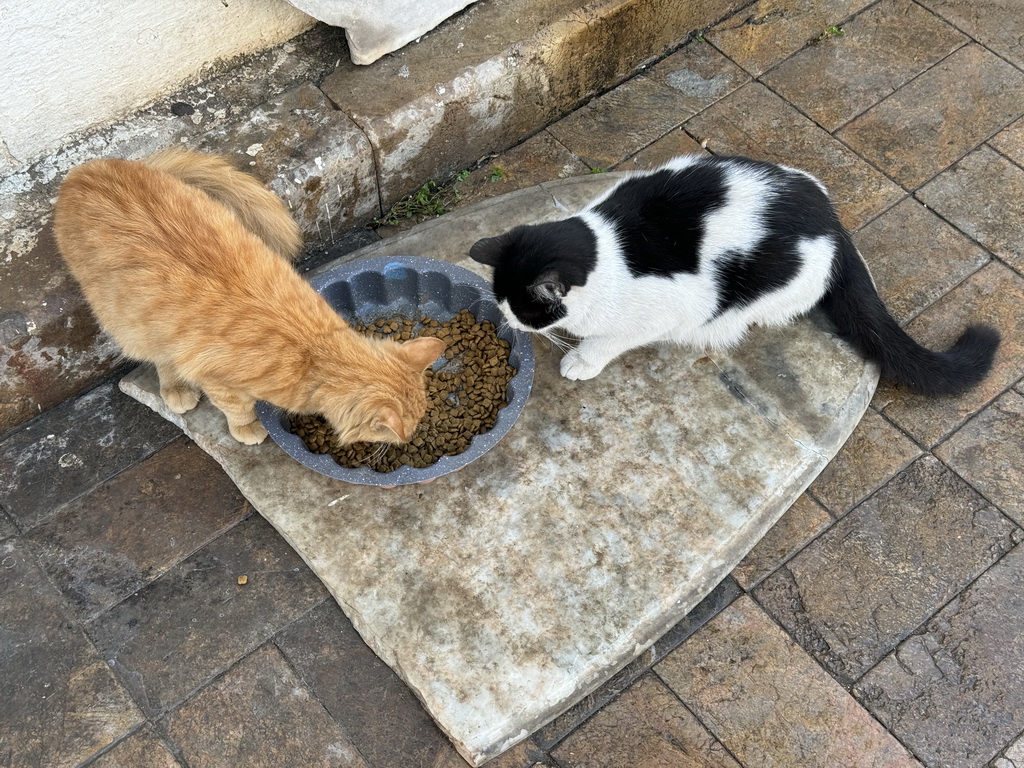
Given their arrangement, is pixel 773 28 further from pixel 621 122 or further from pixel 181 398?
pixel 181 398

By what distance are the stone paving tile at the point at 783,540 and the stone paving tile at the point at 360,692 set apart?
109cm

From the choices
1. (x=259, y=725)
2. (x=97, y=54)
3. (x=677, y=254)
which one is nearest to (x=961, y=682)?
(x=677, y=254)

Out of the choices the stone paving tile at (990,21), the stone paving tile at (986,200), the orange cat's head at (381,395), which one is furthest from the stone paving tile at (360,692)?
the stone paving tile at (990,21)

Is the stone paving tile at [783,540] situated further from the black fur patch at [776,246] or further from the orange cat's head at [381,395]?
the orange cat's head at [381,395]

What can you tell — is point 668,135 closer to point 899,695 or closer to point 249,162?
point 249,162

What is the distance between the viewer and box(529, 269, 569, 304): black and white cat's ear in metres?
2.37

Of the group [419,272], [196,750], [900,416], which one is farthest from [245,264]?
[900,416]

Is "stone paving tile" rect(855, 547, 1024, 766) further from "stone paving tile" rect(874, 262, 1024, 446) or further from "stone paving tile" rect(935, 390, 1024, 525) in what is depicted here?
"stone paving tile" rect(874, 262, 1024, 446)

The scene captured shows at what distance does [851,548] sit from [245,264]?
210 centimetres

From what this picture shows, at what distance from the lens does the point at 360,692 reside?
2.49 metres

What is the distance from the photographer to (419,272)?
295cm

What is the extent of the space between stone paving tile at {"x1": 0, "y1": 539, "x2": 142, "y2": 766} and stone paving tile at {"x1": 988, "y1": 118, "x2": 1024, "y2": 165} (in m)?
3.93

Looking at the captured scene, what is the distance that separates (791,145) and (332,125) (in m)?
1.94

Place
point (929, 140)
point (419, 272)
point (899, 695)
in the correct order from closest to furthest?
point (899, 695)
point (419, 272)
point (929, 140)
